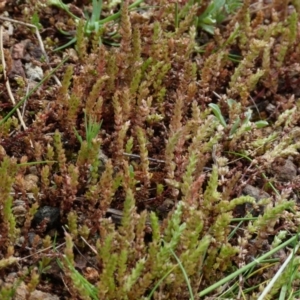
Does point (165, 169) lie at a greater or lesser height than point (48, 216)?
greater

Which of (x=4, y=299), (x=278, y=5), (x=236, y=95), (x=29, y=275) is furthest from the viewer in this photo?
(x=278, y=5)

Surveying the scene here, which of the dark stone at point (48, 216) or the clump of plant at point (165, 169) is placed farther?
the dark stone at point (48, 216)

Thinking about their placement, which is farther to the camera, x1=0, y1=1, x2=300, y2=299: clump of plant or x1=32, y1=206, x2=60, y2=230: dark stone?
x1=32, y1=206, x2=60, y2=230: dark stone

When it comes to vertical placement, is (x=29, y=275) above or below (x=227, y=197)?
below

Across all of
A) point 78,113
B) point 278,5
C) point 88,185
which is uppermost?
point 278,5

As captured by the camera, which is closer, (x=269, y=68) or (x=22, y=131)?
(x=22, y=131)

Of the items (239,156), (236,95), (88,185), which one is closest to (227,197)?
(239,156)

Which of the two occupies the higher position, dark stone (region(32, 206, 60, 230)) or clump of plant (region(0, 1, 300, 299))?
clump of plant (region(0, 1, 300, 299))

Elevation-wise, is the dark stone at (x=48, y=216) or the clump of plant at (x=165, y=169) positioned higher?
the clump of plant at (x=165, y=169)

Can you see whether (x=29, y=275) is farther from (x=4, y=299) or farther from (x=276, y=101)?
(x=276, y=101)

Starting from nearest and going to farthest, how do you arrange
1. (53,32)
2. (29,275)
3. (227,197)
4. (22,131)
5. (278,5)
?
1. (29,275)
2. (227,197)
3. (22,131)
4. (53,32)
5. (278,5)

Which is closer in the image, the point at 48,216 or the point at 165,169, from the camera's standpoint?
the point at 48,216
